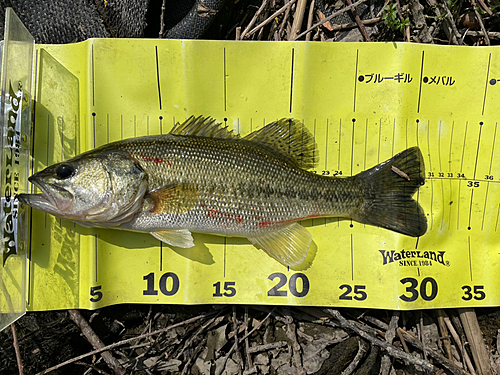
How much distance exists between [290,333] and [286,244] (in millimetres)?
772

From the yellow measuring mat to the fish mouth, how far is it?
0.44 meters

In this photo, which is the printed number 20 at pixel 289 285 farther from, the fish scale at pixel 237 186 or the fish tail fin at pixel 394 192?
the fish tail fin at pixel 394 192

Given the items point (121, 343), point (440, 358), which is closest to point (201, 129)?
point (121, 343)

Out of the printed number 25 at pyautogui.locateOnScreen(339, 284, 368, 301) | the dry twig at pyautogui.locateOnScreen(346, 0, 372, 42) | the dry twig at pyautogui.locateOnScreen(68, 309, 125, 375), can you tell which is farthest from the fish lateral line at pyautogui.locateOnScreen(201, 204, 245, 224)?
the dry twig at pyautogui.locateOnScreen(346, 0, 372, 42)

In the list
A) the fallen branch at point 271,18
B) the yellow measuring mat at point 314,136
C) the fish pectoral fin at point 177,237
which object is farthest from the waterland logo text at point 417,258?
the fallen branch at point 271,18

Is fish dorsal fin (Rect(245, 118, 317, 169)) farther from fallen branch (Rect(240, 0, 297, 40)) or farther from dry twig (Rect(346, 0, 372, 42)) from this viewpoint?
dry twig (Rect(346, 0, 372, 42))

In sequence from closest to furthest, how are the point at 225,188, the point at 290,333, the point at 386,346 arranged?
the point at 225,188 < the point at 386,346 < the point at 290,333

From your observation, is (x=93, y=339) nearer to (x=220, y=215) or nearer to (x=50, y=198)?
(x=50, y=198)

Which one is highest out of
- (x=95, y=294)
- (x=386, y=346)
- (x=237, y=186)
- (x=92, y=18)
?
(x=92, y=18)

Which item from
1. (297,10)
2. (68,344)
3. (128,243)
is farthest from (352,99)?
(68,344)

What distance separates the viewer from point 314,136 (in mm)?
2611

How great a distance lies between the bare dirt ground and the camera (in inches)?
99.2

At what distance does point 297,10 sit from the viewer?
2762 millimetres

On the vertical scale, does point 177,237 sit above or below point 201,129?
below
